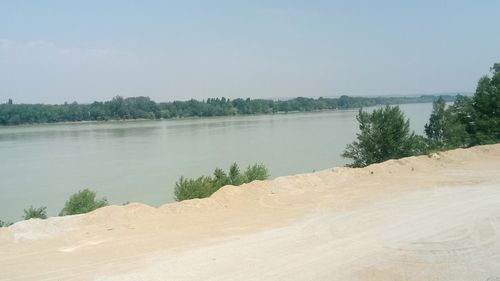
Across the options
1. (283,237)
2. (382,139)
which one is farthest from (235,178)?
(382,139)

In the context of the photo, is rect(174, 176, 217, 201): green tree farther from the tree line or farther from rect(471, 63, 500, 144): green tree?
rect(471, 63, 500, 144): green tree

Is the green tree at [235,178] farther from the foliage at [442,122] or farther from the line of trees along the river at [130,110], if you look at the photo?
the line of trees along the river at [130,110]

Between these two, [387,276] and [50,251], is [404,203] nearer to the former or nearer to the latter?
[387,276]

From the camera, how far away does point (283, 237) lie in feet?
20.1

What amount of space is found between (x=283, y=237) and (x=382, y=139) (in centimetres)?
2164

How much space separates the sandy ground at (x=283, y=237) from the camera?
4.90m

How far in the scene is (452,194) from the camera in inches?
335

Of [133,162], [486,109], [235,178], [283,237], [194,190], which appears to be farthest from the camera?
[133,162]

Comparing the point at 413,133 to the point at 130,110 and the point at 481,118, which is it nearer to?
the point at 481,118

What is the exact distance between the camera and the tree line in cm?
2245

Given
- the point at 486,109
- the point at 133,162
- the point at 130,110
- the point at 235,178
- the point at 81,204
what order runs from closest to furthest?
the point at 81,204, the point at 235,178, the point at 486,109, the point at 133,162, the point at 130,110

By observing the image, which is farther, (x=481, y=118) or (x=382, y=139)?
(x=382, y=139)

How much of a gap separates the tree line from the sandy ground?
574 inches

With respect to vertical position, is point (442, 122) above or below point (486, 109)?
below
